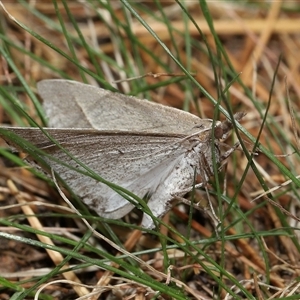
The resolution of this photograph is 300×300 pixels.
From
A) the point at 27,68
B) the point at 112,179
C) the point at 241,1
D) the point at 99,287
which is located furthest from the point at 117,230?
the point at 241,1

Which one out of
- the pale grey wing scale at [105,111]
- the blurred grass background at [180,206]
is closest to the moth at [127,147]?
the pale grey wing scale at [105,111]

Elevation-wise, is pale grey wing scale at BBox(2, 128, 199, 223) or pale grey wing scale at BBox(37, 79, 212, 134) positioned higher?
pale grey wing scale at BBox(37, 79, 212, 134)

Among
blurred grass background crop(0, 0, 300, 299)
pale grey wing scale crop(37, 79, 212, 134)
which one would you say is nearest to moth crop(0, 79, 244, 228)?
pale grey wing scale crop(37, 79, 212, 134)

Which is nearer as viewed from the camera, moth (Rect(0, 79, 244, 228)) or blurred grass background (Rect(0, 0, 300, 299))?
blurred grass background (Rect(0, 0, 300, 299))

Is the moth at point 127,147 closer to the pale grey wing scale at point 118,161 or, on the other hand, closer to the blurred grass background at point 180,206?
the pale grey wing scale at point 118,161

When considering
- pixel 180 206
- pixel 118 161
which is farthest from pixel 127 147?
pixel 180 206

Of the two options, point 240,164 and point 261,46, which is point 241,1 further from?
point 240,164

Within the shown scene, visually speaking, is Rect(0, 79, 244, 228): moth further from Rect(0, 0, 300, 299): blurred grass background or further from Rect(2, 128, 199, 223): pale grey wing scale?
Rect(0, 0, 300, 299): blurred grass background
